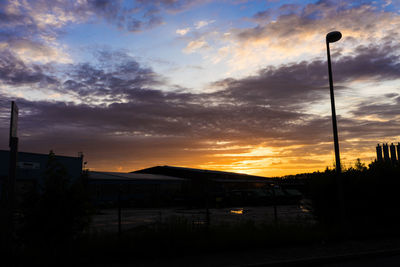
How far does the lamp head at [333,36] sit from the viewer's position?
39.0 ft

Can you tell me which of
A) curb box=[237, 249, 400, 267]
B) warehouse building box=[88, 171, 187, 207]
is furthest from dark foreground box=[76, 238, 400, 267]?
warehouse building box=[88, 171, 187, 207]

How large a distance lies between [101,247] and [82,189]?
5.34ft

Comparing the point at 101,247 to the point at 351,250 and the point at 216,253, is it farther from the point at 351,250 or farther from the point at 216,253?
the point at 351,250

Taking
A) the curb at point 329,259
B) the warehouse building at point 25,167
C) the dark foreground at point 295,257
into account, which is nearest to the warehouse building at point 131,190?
the warehouse building at point 25,167

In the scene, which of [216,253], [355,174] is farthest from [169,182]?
[216,253]

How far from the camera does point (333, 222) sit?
43.3 feet

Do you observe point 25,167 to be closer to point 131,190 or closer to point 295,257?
point 131,190

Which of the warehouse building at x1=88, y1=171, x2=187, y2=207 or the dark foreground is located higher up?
the warehouse building at x1=88, y1=171, x2=187, y2=207

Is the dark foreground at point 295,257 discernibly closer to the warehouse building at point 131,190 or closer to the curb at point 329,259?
the curb at point 329,259

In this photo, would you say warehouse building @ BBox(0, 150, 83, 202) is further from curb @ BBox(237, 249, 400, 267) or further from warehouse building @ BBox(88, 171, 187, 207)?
curb @ BBox(237, 249, 400, 267)

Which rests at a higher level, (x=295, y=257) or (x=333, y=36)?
(x=333, y=36)

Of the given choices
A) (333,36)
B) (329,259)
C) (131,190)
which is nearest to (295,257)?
(329,259)

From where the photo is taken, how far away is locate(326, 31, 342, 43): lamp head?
11875mm

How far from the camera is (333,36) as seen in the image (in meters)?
12.0
